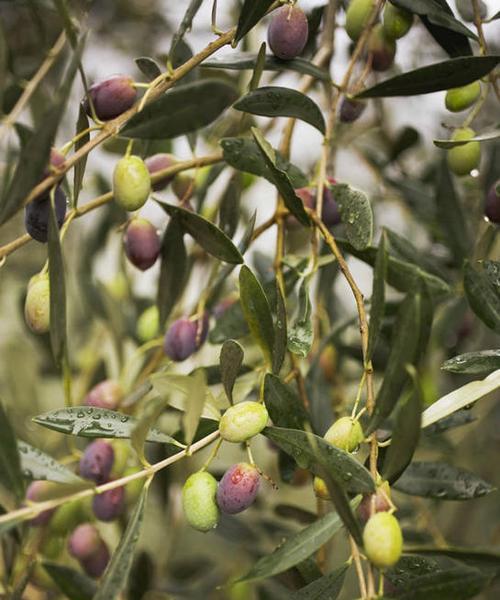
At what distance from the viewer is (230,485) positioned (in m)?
0.54

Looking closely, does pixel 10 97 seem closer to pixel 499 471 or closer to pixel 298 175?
pixel 298 175

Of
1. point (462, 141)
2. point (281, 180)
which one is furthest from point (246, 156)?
point (462, 141)

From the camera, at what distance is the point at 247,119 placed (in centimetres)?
77

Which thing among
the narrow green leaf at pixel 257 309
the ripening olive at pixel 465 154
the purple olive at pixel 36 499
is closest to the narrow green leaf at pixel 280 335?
the narrow green leaf at pixel 257 309

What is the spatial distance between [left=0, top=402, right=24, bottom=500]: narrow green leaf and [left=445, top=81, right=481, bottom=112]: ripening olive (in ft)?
1.41

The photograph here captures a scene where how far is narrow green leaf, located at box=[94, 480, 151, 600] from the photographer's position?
1.61 feet

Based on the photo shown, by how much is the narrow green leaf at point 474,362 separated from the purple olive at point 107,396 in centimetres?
43

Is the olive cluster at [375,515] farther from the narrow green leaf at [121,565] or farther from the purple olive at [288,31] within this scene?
the purple olive at [288,31]

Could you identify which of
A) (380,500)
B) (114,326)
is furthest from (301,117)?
(114,326)

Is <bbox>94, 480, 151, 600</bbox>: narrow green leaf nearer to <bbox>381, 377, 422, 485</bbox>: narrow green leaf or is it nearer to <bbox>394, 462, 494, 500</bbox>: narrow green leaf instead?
<bbox>381, 377, 422, 485</bbox>: narrow green leaf

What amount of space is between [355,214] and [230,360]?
162 millimetres

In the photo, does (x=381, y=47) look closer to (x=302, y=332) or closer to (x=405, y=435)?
(x=302, y=332)

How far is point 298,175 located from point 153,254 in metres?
0.14

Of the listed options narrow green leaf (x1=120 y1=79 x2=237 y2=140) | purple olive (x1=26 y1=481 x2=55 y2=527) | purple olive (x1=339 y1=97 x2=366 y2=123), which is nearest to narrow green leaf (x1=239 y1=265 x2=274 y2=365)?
narrow green leaf (x1=120 y1=79 x2=237 y2=140)
